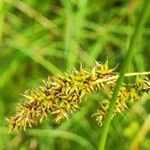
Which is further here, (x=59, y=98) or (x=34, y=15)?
(x=34, y=15)

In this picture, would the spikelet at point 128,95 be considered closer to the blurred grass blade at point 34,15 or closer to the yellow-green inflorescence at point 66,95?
the yellow-green inflorescence at point 66,95

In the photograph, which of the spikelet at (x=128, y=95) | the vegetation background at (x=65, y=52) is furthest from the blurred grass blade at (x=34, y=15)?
the spikelet at (x=128, y=95)

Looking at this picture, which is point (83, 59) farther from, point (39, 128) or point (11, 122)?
point (11, 122)

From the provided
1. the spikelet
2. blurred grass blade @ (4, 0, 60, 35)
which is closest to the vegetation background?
blurred grass blade @ (4, 0, 60, 35)

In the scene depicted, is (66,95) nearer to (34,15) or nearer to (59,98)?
(59,98)

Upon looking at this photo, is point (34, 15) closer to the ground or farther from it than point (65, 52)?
farther from it

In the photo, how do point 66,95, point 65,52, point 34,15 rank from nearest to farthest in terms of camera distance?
point 66,95, point 65,52, point 34,15

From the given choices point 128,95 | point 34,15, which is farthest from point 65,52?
point 128,95

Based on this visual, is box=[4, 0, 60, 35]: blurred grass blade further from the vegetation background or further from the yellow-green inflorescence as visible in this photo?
the yellow-green inflorescence

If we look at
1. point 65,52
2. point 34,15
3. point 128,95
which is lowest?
point 128,95
